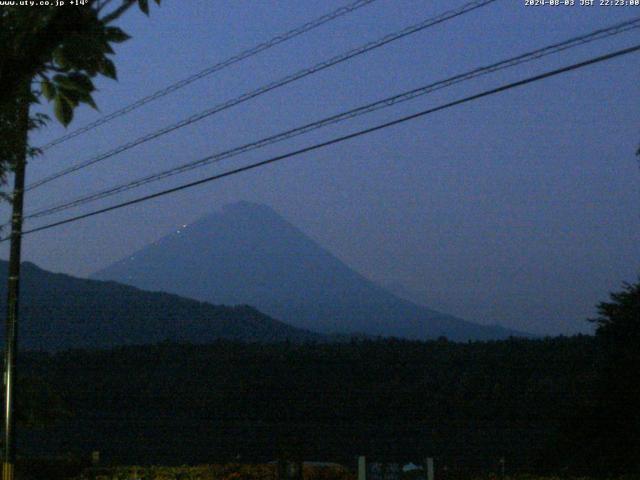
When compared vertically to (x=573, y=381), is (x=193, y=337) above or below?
above

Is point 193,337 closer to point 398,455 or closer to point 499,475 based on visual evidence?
point 398,455

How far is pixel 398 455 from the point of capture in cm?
3678

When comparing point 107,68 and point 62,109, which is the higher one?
point 107,68

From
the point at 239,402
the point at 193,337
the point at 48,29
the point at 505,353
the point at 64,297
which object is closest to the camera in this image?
the point at 48,29

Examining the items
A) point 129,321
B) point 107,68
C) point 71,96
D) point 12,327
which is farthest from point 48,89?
point 129,321

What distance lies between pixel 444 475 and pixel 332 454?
72.0ft

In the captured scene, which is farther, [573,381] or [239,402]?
[239,402]

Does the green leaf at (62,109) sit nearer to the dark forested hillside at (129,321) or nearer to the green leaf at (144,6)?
the green leaf at (144,6)

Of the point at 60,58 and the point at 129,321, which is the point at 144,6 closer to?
the point at 60,58

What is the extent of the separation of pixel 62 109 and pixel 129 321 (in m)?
122

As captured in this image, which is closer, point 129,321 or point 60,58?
point 60,58

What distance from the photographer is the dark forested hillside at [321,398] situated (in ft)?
134

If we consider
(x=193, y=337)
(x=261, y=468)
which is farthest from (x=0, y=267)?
(x=261, y=468)

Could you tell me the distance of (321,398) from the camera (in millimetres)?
59531
